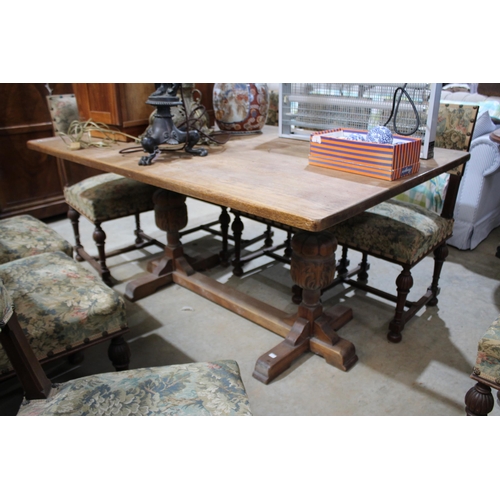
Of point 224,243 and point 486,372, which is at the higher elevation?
point 486,372

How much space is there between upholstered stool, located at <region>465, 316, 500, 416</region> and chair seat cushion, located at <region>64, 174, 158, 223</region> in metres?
1.86

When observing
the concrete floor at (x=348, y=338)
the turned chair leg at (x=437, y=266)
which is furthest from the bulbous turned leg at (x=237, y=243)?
the turned chair leg at (x=437, y=266)

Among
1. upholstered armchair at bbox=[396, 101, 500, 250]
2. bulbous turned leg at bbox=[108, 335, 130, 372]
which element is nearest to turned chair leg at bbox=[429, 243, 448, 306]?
upholstered armchair at bbox=[396, 101, 500, 250]

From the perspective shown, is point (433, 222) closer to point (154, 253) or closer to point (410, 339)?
point (410, 339)

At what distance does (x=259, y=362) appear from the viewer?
1787 mm

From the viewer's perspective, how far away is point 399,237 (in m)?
1.86

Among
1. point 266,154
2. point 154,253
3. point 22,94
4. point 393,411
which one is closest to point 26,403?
point 393,411

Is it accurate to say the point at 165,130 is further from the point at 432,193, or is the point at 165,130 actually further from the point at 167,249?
the point at 432,193

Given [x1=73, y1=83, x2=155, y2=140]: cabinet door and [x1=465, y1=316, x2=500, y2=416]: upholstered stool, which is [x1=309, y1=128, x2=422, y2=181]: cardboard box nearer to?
[x1=465, y1=316, x2=500, y2=416]: upholstered stool

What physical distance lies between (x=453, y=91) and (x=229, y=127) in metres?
3.52

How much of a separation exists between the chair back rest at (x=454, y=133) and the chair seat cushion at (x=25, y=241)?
180 cm

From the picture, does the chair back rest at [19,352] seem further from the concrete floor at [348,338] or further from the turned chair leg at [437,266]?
the turned chair leg at [437,266]

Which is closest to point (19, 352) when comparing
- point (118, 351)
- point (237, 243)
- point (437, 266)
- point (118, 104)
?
point (118, 351)

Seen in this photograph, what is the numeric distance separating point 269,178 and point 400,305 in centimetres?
88
